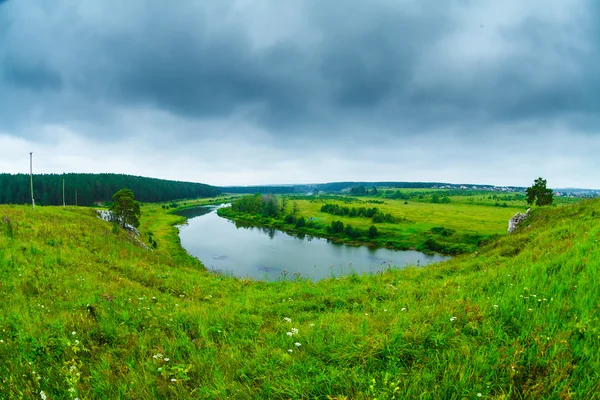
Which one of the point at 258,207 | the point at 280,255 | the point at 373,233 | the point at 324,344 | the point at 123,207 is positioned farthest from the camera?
the point at 258,207

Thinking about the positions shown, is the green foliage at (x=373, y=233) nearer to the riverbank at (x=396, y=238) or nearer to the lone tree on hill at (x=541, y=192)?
the riverbank at (x=396, y=238)

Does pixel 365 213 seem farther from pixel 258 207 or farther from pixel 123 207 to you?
pixel 123 207

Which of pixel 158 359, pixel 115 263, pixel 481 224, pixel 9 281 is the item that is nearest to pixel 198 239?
pixel 115 263

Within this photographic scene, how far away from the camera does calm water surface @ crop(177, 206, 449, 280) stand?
143 feet

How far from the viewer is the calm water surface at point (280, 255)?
143ft

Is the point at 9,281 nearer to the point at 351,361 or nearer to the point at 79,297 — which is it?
the point at 79,297

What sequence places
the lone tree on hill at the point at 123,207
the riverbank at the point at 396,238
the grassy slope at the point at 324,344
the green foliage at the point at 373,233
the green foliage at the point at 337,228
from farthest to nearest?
the green foliage at the point at 337,228
the green foliage at the point at 373,233
the riverbank at the point at 396,238
the lone tree on hill at the point at 123,207
the grassy slope at the point at 324,344

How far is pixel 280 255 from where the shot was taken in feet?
179

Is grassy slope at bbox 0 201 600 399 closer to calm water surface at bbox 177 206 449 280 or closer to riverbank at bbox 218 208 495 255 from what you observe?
calm water surface at bbox 177 206 449 280

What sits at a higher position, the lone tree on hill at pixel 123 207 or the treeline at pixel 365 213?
the lone tree on hill at pixel 123 207

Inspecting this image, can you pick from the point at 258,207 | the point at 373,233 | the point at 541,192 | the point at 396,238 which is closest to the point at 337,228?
the point at 373,233

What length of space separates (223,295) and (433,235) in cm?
7451

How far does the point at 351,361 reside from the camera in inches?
140

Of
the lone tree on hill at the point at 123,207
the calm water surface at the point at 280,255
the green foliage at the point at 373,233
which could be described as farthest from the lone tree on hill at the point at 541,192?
the lone tree on hill at the point at 123,207
